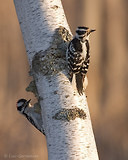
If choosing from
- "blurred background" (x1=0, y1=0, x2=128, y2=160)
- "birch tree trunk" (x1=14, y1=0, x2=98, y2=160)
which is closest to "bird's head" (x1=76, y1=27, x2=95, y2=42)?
"birch tree trunk" (x1=14, y1=0, x2=98, y2=160)

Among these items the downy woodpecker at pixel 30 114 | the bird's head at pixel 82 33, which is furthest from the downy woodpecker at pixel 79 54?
the downy woodpecker at pixel 30 114

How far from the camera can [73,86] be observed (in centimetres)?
210

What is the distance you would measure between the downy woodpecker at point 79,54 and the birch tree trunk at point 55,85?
0.20 feet


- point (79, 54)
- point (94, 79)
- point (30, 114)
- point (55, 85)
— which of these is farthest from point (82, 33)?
point (94, 79)

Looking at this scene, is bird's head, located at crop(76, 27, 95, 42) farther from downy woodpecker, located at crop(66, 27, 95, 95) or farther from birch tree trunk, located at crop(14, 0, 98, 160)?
birch tree trunk, located at crop(14, 0, 98, 160)

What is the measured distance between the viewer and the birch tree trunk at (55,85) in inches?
77.9

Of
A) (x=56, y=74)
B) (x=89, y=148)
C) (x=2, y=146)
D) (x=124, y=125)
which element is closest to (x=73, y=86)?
(x=56, y=74)

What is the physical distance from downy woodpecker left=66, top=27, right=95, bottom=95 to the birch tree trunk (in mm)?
60

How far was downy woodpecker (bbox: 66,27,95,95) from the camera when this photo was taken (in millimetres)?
2332

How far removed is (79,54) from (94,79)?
3305mm

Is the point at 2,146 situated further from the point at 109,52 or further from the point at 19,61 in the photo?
the point at 109,52

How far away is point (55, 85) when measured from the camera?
6.77 ft

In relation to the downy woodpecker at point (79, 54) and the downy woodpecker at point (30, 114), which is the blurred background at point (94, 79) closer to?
the downy woodpecker at point (30, 114)

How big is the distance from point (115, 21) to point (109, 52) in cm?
32
